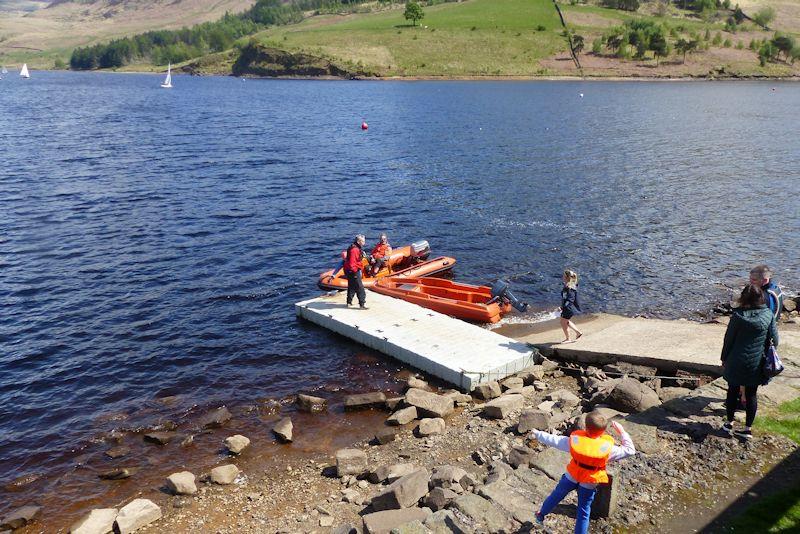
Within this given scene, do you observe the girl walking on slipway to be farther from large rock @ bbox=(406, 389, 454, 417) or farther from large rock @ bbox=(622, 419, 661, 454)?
large rock @ bbox=(622, 419, 661, 454)

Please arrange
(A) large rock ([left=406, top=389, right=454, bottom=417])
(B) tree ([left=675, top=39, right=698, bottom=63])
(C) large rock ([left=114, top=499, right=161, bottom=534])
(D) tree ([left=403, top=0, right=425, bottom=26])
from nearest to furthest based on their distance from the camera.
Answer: (C) large rock ([left=114, top=499, right=161, bottom=534])
(A) large rock ([left=406, top=389, right=454, bottom=417])
(B) tree ([left=675, top=39, right=698, bottom=63])
(D) tree ([left=403, top=0, right=425, bottom=26])

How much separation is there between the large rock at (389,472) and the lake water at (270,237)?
8.39ft

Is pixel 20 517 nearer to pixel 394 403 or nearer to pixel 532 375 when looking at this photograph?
pixel 394 403

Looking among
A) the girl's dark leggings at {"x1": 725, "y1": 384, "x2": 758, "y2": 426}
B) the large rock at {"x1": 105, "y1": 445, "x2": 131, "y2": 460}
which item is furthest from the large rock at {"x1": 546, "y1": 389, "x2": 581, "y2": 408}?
the large rock at {"x1": 105, "y1": 445, "x2": 131, "y2": 460}

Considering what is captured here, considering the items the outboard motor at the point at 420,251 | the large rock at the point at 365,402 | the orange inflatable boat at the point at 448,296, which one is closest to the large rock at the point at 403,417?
the large rock at the point at 365,402

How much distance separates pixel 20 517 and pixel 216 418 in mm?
4813

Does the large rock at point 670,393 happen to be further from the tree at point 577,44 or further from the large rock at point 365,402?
the tree at point 577,44

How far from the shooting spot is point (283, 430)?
604 inches

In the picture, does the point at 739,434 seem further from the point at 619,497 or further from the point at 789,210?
the point at 789,210

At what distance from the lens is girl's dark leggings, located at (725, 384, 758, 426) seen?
10.9m

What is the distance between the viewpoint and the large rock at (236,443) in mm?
14703

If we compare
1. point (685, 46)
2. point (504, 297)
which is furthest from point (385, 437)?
point (685, 46)

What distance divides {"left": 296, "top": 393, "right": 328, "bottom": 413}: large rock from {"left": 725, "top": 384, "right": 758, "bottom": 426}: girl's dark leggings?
394 inches

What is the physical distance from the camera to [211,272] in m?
26.8
